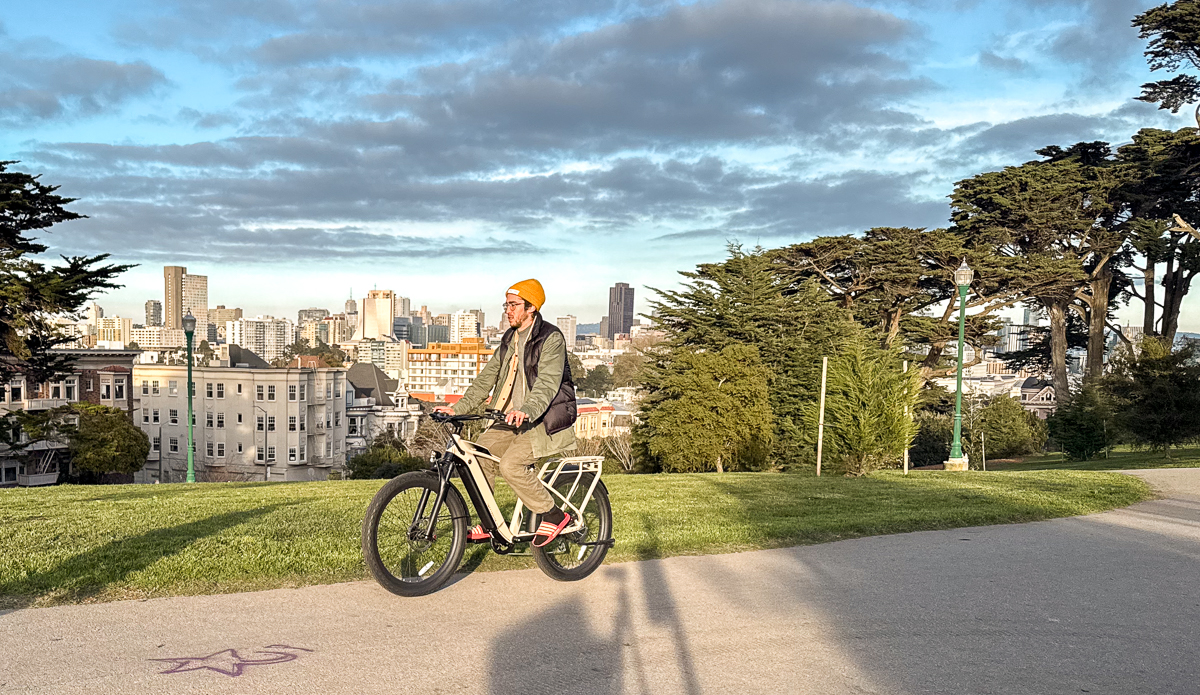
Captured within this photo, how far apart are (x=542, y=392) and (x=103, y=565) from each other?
117 inches

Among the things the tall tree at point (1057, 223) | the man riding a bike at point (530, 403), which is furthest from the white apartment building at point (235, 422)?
the man riding a bike at point (530, 403)

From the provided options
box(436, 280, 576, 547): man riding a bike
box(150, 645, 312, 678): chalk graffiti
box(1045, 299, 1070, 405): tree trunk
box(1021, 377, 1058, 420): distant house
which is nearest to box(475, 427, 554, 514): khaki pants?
box(436, 280, 576, 547): man riding a bike

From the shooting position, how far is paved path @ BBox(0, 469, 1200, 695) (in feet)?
13.3

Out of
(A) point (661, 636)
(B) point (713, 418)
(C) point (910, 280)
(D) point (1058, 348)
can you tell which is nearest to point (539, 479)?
(A) point (661, 636)

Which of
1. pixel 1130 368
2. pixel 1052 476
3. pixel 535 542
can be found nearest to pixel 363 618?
pixel 535 542

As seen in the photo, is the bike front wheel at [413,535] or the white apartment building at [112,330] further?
the white apartment building at [112,330]

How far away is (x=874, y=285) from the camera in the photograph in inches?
1571

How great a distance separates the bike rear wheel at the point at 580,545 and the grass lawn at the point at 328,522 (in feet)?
1.48

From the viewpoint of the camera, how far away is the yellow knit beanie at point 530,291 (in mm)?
5918

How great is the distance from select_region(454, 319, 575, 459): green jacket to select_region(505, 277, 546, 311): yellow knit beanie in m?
0.24

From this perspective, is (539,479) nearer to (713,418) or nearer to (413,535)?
(413,535)

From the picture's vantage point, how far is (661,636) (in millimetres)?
4762

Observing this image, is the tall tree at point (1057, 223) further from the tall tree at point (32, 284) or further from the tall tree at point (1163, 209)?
the tall tree at point (32, 284)

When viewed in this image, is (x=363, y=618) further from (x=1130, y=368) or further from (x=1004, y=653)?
(x=1130, y=368)
